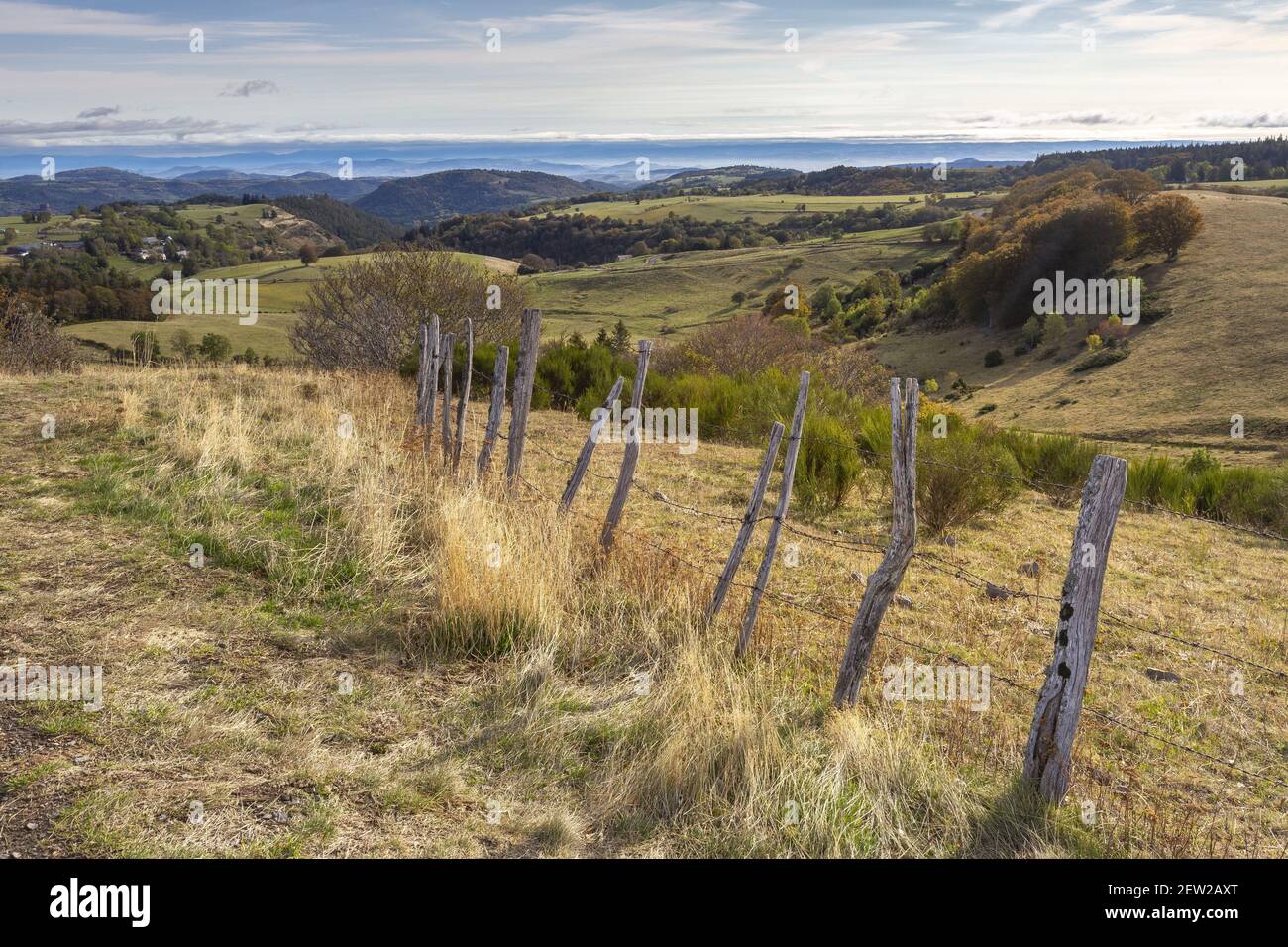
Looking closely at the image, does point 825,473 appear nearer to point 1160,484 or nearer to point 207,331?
point 1160,484

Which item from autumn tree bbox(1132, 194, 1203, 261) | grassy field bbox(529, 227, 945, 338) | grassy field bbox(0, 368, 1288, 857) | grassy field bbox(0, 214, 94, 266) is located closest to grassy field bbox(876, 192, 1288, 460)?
autumn tree bbox(1132, 194, 1203, 261)

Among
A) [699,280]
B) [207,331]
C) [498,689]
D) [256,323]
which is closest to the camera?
[498,689]

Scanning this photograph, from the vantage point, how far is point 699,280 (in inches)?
3430

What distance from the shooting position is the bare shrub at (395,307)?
2228 cm

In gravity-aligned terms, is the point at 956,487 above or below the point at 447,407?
below

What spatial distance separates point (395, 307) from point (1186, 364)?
34770 millimetres

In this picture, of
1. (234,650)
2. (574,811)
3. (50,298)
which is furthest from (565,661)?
(50,298)

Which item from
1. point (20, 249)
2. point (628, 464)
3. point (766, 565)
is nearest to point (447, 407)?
point (628, 464)

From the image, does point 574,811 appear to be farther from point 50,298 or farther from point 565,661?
point 50,298

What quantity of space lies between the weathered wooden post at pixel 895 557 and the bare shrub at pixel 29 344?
54.7 feet

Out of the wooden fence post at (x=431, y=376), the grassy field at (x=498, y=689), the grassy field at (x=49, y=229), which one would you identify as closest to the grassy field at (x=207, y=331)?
the wooden fence post at (x=431, y=376)

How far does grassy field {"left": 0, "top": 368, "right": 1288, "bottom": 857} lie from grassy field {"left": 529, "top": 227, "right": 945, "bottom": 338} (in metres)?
61.1

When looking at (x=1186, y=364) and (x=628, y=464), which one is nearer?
(x=628, y=464)

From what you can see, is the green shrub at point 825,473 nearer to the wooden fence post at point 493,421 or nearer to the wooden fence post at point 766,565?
the wooden fence post at point 493,421
